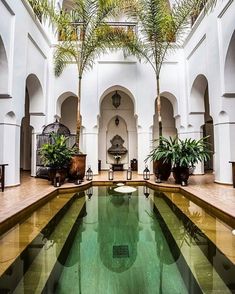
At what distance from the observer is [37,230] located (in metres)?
3.47

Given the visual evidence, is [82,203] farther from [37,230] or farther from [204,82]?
[204,82]

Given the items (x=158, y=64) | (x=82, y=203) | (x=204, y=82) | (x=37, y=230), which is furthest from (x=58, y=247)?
(x=204, y=82)

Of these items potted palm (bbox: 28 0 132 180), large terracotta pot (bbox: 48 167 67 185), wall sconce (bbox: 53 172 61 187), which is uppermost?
potted palm (bbox: 28 0 132 180)

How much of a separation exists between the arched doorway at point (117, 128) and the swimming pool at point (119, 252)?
8504 mm

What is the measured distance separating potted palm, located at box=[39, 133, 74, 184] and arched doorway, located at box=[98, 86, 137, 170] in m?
5.82

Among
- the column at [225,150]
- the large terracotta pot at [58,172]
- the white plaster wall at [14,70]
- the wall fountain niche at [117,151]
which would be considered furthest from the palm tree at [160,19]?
the wall fountain niche at [117,151]

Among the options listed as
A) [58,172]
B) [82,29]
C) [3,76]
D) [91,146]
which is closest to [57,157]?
[58,172]

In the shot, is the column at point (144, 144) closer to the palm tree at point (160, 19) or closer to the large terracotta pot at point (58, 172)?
the palm tree at point (160, 19)

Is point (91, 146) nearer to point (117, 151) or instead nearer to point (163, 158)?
point (117, 151)

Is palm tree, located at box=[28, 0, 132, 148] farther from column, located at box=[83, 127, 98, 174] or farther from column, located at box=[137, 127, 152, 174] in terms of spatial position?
column, located at box=[137, 127, 152, 174]

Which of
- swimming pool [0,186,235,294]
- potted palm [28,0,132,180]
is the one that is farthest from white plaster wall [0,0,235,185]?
swimming pool [0,186,235,294]

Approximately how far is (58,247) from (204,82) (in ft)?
30.2

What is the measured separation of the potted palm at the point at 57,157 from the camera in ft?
22.9

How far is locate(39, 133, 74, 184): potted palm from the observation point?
6.99 meters
